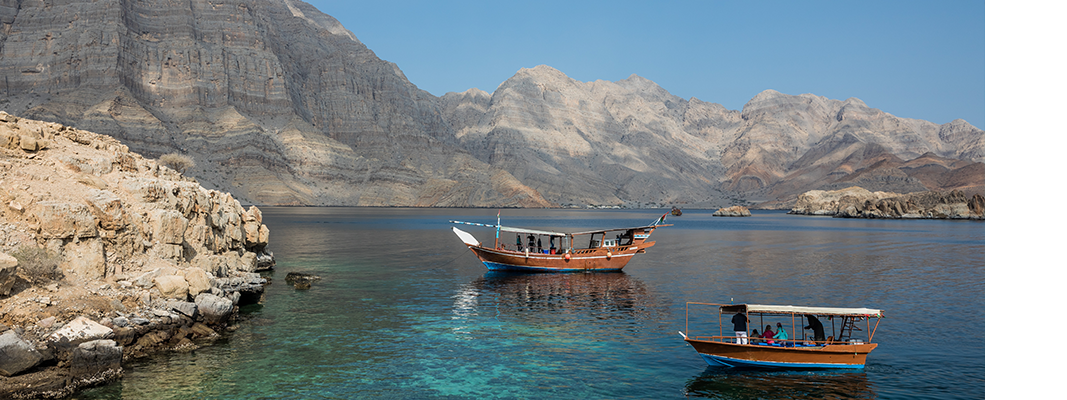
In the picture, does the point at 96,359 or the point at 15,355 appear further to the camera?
the point at 96,359

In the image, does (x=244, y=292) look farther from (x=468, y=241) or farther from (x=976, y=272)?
(x=976, y=272)

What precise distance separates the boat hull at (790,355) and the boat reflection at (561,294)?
397 inches

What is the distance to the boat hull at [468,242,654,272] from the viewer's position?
2019 inches

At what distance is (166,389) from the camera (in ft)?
67.1

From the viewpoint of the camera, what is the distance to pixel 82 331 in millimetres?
21422

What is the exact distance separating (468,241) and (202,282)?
26674 millimetres

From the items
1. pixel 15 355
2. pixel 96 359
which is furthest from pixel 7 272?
pixel 96 359

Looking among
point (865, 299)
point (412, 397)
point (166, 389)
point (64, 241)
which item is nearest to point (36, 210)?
point (64, 241)

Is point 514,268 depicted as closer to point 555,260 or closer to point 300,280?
point 555,260

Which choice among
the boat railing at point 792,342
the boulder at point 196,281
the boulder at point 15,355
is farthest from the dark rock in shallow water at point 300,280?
the boat railing at point 792,342

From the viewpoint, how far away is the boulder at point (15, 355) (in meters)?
19.2

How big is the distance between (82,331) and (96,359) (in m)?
1.22

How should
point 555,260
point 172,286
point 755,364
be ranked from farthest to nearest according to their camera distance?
point 555,260 < point 172,286 < point 755,364

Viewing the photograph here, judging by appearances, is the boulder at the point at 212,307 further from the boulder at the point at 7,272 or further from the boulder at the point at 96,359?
the boulder at the point at 7,272
